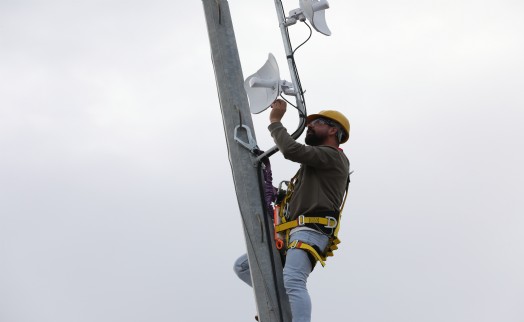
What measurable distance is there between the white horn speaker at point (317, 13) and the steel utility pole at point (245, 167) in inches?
23.3

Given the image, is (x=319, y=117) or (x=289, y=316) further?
(x=319, y=117)

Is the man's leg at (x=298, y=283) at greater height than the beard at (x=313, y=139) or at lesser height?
lesser

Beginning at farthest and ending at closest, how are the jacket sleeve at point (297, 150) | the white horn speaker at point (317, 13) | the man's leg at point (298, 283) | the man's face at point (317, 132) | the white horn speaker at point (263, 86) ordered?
the man's face at point (317, 132)
the white horn speaker at point (317, 13)
the white horn speaker at point (263, 86)
the jacket sleeve at point (297, 150)
the man's leg at point (298, 283)

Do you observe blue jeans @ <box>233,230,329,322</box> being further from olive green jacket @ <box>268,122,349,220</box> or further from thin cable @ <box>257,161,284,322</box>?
olive green jacket @ <box>268,122,349,220</box>

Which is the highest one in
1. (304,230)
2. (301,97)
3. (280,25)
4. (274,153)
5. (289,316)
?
(280,25)

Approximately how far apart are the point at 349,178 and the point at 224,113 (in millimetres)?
1173

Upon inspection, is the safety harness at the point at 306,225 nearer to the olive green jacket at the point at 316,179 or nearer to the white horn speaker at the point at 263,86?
the olive green jacket at the point at 316,179

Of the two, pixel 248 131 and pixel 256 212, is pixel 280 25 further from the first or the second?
pixel 256 212

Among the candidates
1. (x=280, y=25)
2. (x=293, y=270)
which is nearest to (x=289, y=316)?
(x=293, y=270)

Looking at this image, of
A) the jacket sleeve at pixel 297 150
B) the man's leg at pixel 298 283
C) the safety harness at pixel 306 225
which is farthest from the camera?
the safety harness at pixel 306 225

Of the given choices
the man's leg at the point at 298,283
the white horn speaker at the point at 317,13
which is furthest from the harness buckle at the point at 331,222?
the white horn speaker at the point at 317,13

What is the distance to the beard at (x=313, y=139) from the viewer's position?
696 cm

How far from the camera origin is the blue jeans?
598 cm

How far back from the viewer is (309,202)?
643 centimetres
